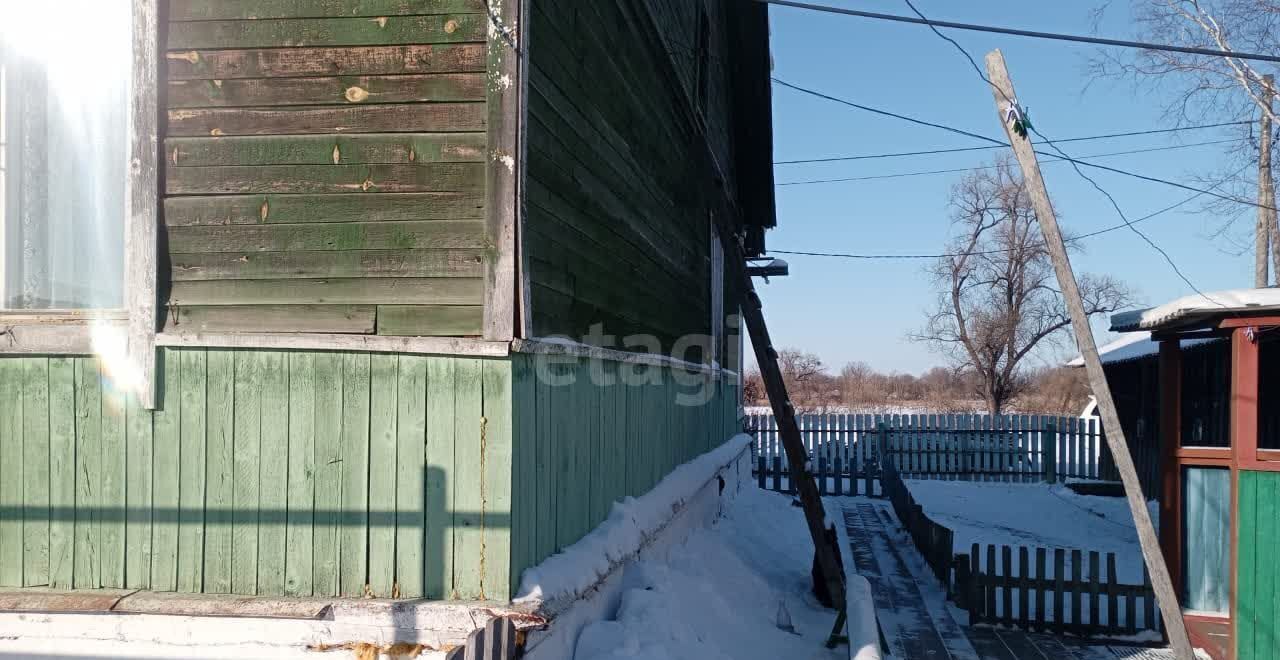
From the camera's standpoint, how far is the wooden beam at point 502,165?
4059 mm

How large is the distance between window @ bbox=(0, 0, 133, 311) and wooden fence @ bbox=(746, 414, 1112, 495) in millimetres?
16855

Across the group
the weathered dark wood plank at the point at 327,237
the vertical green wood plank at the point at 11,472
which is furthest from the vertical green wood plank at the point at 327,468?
the vertical green wood plank at the point at 11,472

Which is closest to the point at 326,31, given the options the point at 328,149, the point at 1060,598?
the point at 328,149

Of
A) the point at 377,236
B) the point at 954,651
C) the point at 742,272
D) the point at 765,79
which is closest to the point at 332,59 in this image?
Answer: the point at 377,236

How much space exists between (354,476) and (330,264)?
3.25 feet

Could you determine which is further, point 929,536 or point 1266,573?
point 929,536

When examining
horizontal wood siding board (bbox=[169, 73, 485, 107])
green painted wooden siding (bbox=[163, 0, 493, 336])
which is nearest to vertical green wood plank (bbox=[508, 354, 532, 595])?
green painted wooden siding (bbox=[163, 0, 493, 336])

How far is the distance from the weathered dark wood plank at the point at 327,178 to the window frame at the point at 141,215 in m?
0.13

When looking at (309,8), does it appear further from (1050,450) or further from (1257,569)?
(1050,450)

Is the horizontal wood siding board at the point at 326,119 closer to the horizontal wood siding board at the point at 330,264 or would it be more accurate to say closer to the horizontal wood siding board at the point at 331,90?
the horizontal wood siding board at the point at 331,90

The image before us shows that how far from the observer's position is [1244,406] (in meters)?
6.84

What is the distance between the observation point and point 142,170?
14.4 feet

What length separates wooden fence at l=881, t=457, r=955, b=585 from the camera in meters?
9.23

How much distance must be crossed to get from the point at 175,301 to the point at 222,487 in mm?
919
